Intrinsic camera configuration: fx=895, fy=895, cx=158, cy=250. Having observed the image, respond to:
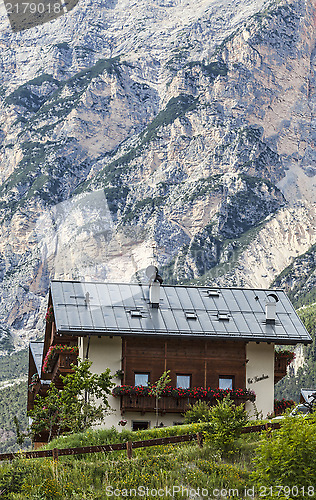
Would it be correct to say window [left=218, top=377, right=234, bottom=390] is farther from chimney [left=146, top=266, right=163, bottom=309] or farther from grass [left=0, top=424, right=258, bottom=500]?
grass [left=0, top=424, right=258, bottom=500]

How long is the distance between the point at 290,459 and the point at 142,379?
2027 centimetres

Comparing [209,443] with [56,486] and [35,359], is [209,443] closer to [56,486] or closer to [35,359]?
[56,486]

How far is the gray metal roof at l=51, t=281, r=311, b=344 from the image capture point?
4712cm

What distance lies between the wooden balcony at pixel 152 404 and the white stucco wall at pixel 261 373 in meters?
4.05

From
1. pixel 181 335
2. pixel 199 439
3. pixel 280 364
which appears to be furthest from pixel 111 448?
pixel 280 364

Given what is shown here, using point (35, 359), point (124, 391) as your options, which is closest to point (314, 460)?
point (124, 391)

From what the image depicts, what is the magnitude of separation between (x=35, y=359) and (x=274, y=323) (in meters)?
23.7

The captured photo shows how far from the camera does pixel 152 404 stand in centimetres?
4509

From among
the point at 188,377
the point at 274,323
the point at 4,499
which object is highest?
the point at 274,323

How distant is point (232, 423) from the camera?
34500 millimetres

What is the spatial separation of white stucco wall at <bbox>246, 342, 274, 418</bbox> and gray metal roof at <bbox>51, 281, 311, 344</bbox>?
1.02 meters

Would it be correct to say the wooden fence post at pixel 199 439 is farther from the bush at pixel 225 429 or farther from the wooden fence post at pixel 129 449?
the wooden fence post at pixel 129 449

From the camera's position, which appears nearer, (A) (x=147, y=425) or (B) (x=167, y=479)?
(B) (x=167, y=479)

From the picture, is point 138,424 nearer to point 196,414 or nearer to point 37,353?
point 196,414
